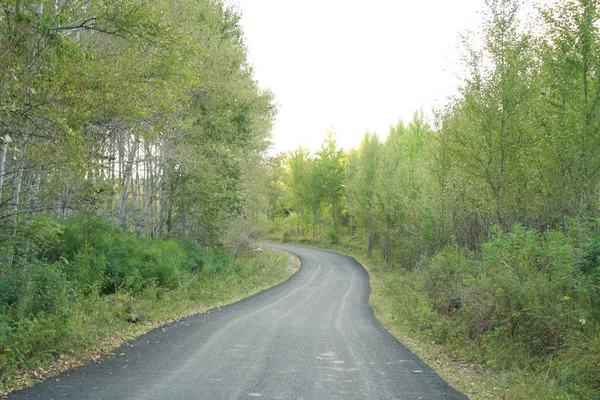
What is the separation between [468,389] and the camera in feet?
23.4

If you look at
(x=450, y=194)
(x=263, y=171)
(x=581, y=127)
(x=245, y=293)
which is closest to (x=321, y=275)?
(x=263, y=171)

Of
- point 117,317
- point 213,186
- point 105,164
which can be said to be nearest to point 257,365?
point 117,317

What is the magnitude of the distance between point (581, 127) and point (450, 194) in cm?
→ 801

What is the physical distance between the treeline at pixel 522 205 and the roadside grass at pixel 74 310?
23.6 feet

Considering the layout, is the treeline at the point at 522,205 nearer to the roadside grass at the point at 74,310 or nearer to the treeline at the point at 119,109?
the roadside grass at the point at 74,310

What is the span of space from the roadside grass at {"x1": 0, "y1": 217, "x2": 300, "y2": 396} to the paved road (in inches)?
19.3

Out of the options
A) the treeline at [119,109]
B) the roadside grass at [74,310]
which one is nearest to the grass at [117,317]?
the roadside grass at [74,310]

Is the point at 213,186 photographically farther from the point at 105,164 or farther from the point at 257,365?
the point at 257,365

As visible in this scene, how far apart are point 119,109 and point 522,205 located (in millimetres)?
12328

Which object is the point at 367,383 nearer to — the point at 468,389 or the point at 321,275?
the point at 468,389

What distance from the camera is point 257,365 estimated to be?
7820mm

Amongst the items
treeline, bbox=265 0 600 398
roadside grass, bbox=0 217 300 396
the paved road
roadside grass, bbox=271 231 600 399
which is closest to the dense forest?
roadside grass, bbox=0 217 300 396

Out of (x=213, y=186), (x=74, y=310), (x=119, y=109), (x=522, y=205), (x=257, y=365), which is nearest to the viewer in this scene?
(x=257, y=365)

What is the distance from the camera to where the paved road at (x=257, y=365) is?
6305mm
